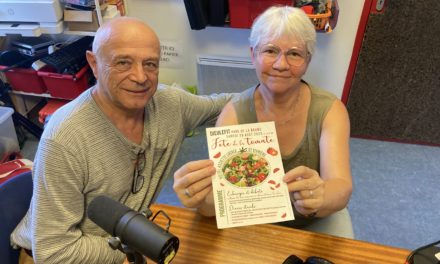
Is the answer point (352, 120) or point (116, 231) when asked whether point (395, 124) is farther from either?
point (116, 231)

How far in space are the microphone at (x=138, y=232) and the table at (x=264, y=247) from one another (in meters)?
0.30

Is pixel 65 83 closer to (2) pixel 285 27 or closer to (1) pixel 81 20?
(1) pixel 81 20

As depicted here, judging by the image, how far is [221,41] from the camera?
2510mm

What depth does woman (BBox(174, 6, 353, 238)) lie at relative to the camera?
0.97m

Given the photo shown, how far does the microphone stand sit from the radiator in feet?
6.45

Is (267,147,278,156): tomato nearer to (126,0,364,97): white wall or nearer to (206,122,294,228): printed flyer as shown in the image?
(206,122,294,228): printed flyer

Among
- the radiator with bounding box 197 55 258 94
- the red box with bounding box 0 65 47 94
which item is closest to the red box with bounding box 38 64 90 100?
the red box with bounding box 0 65 47 94

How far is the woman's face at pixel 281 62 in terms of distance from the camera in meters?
1.08

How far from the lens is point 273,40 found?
1084mm

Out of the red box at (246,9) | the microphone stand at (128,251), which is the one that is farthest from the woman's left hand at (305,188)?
the red box at (246,9)

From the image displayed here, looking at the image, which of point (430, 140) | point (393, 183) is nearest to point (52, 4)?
point (393, 183)

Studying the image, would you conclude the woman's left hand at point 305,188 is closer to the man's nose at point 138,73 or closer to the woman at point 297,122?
the woman at point 297,122

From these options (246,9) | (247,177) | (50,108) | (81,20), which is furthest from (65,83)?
(247,177)

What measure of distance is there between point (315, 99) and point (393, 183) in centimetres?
143
